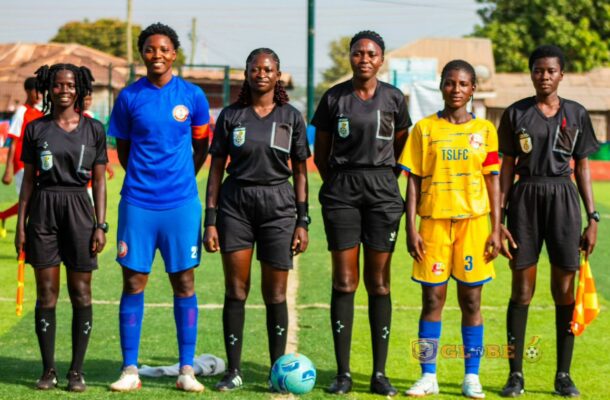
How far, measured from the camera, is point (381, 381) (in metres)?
6.50

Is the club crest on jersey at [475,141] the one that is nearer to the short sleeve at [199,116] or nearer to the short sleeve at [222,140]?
the short sleeve at [222,140]

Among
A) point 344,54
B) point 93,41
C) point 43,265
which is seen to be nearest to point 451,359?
point 43,265

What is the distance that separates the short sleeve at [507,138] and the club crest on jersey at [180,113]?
1.97m

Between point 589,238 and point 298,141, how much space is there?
194cm

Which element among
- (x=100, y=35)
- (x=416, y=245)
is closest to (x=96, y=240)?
(x=416, y=245)

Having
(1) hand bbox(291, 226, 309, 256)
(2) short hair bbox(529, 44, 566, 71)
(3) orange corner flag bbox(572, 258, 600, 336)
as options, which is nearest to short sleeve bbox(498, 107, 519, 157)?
(2) short hair bbox(529, 44, 566, 71)

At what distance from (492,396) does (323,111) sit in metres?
2.08

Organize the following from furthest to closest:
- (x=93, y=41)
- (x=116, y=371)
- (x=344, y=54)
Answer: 1. (x=344, y=54)
2. (x=93, y=41)
3. (x=116, y=371)

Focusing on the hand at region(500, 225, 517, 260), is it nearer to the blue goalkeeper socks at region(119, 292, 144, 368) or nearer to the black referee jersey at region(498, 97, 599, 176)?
the black referee jersey at region(498, 97, 599, 176)

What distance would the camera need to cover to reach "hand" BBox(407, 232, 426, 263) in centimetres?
633

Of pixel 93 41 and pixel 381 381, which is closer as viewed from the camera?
pixel 381 381

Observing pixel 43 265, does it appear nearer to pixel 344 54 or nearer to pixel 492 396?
pixel 492 396

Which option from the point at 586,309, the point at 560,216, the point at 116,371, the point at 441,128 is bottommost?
the point at 116,371

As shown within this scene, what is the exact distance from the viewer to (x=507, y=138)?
21.2 feet
